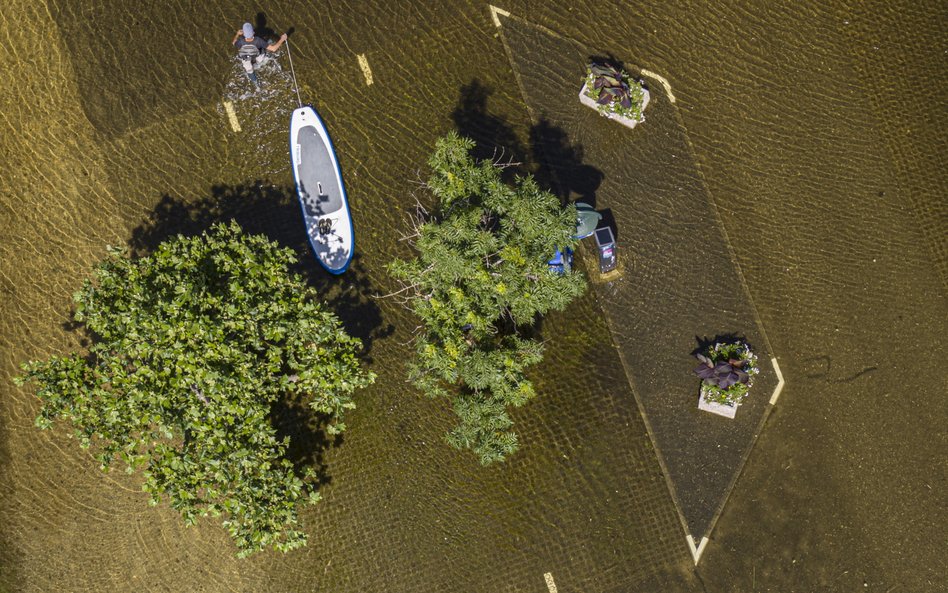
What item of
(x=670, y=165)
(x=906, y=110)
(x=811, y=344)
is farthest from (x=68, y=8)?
(x=906, y=110)

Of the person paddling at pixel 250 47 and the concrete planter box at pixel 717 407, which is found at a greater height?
the person paddling at pixel 250 47

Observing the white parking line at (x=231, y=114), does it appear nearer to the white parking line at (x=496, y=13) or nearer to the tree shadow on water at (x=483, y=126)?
the tree shadow on water at (x=483, y=126)

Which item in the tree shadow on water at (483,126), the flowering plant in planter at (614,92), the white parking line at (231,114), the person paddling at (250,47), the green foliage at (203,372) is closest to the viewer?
the green foliage at (203,372)

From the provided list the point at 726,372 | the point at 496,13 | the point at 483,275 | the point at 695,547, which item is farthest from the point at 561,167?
the point at 695,547

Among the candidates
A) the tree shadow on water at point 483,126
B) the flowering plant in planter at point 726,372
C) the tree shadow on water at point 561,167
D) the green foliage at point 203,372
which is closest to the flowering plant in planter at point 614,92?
the tree shadow on water at point 561,167

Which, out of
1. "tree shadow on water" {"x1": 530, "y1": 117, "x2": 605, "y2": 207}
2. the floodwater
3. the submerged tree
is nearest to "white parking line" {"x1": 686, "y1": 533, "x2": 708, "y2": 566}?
the floodwater

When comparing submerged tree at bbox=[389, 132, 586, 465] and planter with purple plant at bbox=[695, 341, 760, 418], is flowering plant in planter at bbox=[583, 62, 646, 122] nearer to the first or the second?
submerged tree at bbox=[389, 132, 586, 465]
